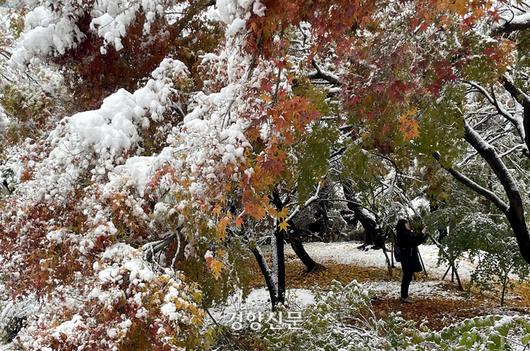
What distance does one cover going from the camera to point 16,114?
21.9ft

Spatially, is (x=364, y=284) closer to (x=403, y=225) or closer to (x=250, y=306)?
(x=403, y=225)

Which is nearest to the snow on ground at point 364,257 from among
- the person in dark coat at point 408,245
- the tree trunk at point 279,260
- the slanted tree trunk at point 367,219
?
the slanted tree trunk at point 367,219

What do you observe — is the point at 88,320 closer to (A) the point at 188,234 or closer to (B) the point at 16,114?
(A) the point at 188,234

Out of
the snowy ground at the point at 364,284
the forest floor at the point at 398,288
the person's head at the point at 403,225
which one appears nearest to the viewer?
the snowy ground at the point at 364,284

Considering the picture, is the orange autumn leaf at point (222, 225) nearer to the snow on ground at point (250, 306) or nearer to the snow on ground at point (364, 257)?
the snow on ground at point (250, 306)

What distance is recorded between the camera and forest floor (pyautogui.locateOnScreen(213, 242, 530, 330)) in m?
10.4

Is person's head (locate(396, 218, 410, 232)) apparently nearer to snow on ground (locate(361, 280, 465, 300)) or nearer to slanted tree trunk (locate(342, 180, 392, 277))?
slanted tree trunk (locate(342, 180, 392, 277))

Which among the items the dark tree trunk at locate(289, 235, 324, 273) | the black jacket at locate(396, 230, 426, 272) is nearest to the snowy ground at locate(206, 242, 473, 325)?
the black jacket at locate(396, 230, 426, 272)

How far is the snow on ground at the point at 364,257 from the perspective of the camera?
1619cm

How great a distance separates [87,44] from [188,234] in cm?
255

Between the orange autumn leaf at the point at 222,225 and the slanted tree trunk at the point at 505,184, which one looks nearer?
the orange autumn leaf at the point at 222,225

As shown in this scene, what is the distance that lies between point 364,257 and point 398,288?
18.9 ft

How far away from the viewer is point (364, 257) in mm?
19141

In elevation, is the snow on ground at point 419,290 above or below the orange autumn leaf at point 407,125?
below
